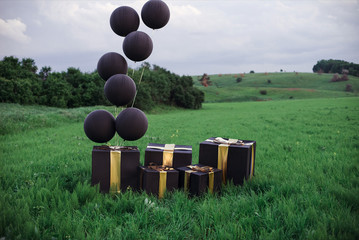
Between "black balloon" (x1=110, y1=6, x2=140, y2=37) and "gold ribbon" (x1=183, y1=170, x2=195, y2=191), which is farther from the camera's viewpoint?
"black balloon" (x1=110, y1=6, x2=140, y2=37)

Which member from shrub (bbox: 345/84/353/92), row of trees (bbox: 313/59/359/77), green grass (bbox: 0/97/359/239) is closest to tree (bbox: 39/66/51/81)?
green grass (bbox: 0/97/359/239)

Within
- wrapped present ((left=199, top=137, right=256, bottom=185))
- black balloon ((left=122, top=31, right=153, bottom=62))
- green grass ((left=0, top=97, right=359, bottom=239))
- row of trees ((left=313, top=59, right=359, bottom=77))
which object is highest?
row of trees ((left=313, top=59, right=359, bottom=77))

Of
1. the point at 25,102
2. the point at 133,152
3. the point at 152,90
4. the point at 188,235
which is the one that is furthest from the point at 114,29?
the point at 152,90

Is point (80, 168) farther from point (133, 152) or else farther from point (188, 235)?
point (188, 235)

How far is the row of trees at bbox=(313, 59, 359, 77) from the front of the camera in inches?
3103

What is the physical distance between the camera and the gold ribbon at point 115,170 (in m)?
3.15

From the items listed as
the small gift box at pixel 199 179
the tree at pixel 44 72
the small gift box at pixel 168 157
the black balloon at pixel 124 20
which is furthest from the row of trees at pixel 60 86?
the small gift box at pixel 199 179

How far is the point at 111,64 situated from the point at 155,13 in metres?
1.12

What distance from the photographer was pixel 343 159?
4.29 meters

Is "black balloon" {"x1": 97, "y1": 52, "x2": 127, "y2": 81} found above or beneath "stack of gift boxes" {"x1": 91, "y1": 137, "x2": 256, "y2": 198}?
above

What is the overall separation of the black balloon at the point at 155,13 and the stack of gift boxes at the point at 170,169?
2130mm

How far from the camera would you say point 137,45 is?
3600mm

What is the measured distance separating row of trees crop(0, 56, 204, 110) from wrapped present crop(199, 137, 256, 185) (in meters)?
13.5

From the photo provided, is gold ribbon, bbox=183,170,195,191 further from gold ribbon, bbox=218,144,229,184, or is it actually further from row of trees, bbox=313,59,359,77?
row of trees, bbox=313,59,359,77
